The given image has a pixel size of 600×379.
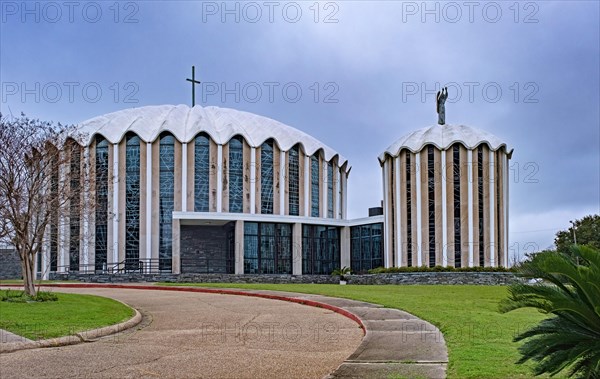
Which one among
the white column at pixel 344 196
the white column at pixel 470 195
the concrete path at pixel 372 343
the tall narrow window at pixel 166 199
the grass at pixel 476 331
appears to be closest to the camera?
the grass at pixel 476 331

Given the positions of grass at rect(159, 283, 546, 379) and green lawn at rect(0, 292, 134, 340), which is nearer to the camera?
grass at rect(159, 283, 546, 379)

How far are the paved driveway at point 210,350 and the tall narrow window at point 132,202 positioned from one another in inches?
1232

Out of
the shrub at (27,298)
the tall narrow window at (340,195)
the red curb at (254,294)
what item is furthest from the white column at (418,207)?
the shrub at (27,298)

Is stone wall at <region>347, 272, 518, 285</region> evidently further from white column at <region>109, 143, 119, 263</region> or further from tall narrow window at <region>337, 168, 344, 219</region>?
white column at <region>109, 143, 119, 263</region>

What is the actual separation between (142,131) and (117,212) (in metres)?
6.31

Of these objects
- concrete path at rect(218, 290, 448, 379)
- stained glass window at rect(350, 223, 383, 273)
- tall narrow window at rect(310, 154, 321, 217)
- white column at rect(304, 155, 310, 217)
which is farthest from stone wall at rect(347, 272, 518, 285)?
concrete path at rect(218, 290, 448, 379)

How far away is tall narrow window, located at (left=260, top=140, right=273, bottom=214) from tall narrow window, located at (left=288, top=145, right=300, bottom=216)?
Result: 67.9 inches

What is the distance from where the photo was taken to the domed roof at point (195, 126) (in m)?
50.2

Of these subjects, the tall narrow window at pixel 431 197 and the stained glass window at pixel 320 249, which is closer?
the tall narrow window at pixel 431 197

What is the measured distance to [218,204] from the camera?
5000cm

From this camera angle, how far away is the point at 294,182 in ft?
177

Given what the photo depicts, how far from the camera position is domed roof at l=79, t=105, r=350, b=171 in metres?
50.2

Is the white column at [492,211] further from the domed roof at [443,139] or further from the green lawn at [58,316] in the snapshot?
the green lawn at [58,316]

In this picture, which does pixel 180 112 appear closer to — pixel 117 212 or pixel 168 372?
pixel 117 212
